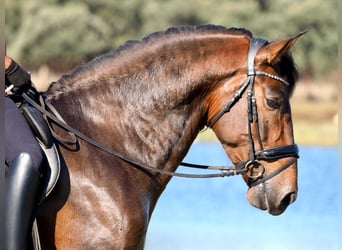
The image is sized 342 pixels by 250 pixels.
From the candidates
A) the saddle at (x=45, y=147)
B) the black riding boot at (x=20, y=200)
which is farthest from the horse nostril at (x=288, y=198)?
the black riding boot at (x=20, y=200)

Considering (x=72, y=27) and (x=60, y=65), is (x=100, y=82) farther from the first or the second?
(x=72, y=27)

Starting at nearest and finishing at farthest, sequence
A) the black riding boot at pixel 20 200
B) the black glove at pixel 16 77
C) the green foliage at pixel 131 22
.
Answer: the black riding boot at pixel 20 200, the black glove at pixel 16 77, the green foliage at pixel 131 22

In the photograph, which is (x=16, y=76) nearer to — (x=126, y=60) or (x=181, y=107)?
(x=126, y=60)

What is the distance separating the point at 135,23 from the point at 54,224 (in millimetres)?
30127

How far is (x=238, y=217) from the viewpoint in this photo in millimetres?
15898

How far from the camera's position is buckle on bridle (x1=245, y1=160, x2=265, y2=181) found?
5035mm

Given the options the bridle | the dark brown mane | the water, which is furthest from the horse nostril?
the water

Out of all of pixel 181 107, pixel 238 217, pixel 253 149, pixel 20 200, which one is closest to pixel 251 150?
pixel 253 149

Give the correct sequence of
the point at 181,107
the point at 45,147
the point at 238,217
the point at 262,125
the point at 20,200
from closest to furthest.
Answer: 1. the point at 20,200
2. the point at 45,147
3. the point at 262,125
4. the point at 181,107
5. the point at 238,217

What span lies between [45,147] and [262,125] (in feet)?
4.19

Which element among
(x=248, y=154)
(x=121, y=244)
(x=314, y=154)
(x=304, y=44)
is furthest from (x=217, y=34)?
(x=304, y=44)

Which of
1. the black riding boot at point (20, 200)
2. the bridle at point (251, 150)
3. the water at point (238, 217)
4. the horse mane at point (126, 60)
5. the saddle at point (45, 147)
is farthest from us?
the water at point (238, 217)

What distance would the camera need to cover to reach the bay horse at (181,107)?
500 cm

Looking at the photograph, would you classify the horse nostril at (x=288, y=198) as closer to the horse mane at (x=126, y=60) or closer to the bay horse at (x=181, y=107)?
the bay horse at (x=181, y=107)
